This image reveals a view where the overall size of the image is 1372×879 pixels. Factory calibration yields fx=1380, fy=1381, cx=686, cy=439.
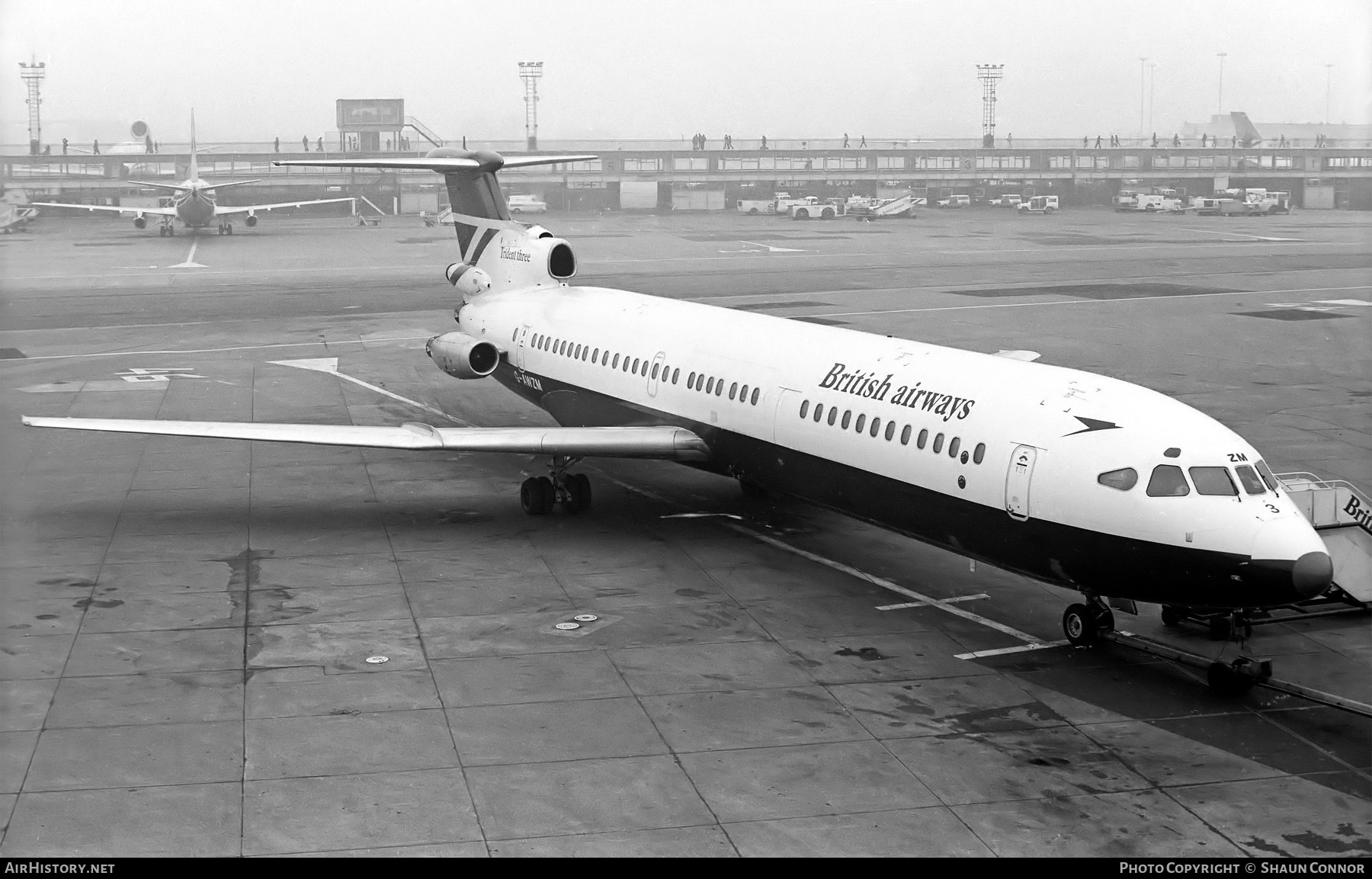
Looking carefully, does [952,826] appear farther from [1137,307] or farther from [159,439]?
[1137,307]

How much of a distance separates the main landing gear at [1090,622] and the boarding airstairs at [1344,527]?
293 cm

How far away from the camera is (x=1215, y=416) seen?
1276 inches

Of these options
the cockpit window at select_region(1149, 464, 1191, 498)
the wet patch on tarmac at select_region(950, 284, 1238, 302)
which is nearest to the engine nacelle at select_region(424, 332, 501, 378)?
the cockpit window at select_region(1149, 464, 1191, 498)

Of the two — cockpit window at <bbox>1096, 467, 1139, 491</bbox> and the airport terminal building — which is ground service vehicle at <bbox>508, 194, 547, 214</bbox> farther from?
cockpit window at <bbox>1096, 467, 1139, 491</bbox>

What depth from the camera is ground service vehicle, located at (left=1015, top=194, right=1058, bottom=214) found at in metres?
126

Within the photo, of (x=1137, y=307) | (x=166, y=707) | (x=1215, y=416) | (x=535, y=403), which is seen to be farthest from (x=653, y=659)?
(x=1137, y=307)

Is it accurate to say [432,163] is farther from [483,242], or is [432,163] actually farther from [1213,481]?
[1213,481]

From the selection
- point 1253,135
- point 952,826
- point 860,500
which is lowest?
point 952,826

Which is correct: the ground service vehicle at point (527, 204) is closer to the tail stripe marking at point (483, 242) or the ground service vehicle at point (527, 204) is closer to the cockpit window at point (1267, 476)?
the tail stripe marking at point (483, 242)

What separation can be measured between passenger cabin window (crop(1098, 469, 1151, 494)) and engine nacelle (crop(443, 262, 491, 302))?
17292 mm

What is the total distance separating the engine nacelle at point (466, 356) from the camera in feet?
90.1

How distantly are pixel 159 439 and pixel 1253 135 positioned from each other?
161471 millimetres

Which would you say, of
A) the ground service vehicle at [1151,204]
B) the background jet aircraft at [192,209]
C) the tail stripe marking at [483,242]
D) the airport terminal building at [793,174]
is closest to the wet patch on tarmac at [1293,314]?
the tail stripe marking at [483,242]

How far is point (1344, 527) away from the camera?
18.0m
